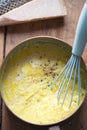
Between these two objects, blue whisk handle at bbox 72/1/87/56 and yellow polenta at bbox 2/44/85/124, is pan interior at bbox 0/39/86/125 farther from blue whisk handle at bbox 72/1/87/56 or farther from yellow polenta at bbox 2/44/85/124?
blue whisk handle at bbox 72/1/87/56

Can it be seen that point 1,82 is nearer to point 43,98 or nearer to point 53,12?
point 43,98

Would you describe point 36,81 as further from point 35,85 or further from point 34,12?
point 34,12

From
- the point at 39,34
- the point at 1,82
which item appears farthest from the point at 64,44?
the point at 1,82

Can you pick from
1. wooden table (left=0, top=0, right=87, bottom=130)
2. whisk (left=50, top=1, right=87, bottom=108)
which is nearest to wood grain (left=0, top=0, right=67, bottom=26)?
wooden table (left=0, top=0, right=87, bottom=130)

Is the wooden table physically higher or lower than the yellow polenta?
higher

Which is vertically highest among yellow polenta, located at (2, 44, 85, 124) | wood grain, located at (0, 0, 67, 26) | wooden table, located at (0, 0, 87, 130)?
wood grain, located at (0, 0, 67, 26)

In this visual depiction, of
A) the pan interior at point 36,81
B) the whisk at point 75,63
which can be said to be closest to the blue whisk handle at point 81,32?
the whisk at point 75,63

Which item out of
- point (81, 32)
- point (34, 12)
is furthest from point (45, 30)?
point (81, 32)
